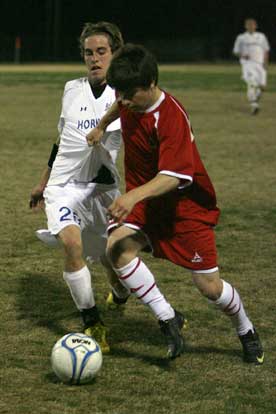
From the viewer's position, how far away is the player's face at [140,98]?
212 inches

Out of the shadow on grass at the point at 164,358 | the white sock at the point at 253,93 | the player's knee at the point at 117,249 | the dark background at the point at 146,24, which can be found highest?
the player's knee at the point at 117,249

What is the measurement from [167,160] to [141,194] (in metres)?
0.29

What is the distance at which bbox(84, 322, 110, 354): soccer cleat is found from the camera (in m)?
6.04

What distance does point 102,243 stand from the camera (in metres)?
6.73

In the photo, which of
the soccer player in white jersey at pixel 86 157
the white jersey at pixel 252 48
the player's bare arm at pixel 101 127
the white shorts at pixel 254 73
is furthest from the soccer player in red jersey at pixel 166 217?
the white jersey at pixel 252 48

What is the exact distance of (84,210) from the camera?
6.46m

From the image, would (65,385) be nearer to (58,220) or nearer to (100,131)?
(58,220)

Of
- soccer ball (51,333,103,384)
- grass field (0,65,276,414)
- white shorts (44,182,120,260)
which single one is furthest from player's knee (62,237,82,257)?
soccer ball (51,333,103,384)

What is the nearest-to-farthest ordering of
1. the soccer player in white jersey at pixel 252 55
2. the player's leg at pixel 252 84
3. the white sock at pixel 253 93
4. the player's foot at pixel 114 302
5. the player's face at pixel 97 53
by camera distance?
the player's face at pixel 97 53 → the player's foot at pixel 114 302 → the player's leg at pixel 252 84 → the white sock at pixel 253 93 → the soccer player in white jersey at pixel 252 55

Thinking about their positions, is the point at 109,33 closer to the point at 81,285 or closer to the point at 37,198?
the point at 37,198

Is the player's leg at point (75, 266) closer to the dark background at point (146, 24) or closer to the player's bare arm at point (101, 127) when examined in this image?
the player's bare arm at point (101, 127)

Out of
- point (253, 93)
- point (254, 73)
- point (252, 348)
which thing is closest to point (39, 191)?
point (252, 348)

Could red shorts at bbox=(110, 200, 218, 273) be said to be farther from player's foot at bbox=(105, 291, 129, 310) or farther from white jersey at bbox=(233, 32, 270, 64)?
white jersey at bbox=(233, 32, 270, 64)

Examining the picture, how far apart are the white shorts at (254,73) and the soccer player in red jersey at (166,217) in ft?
62.5
